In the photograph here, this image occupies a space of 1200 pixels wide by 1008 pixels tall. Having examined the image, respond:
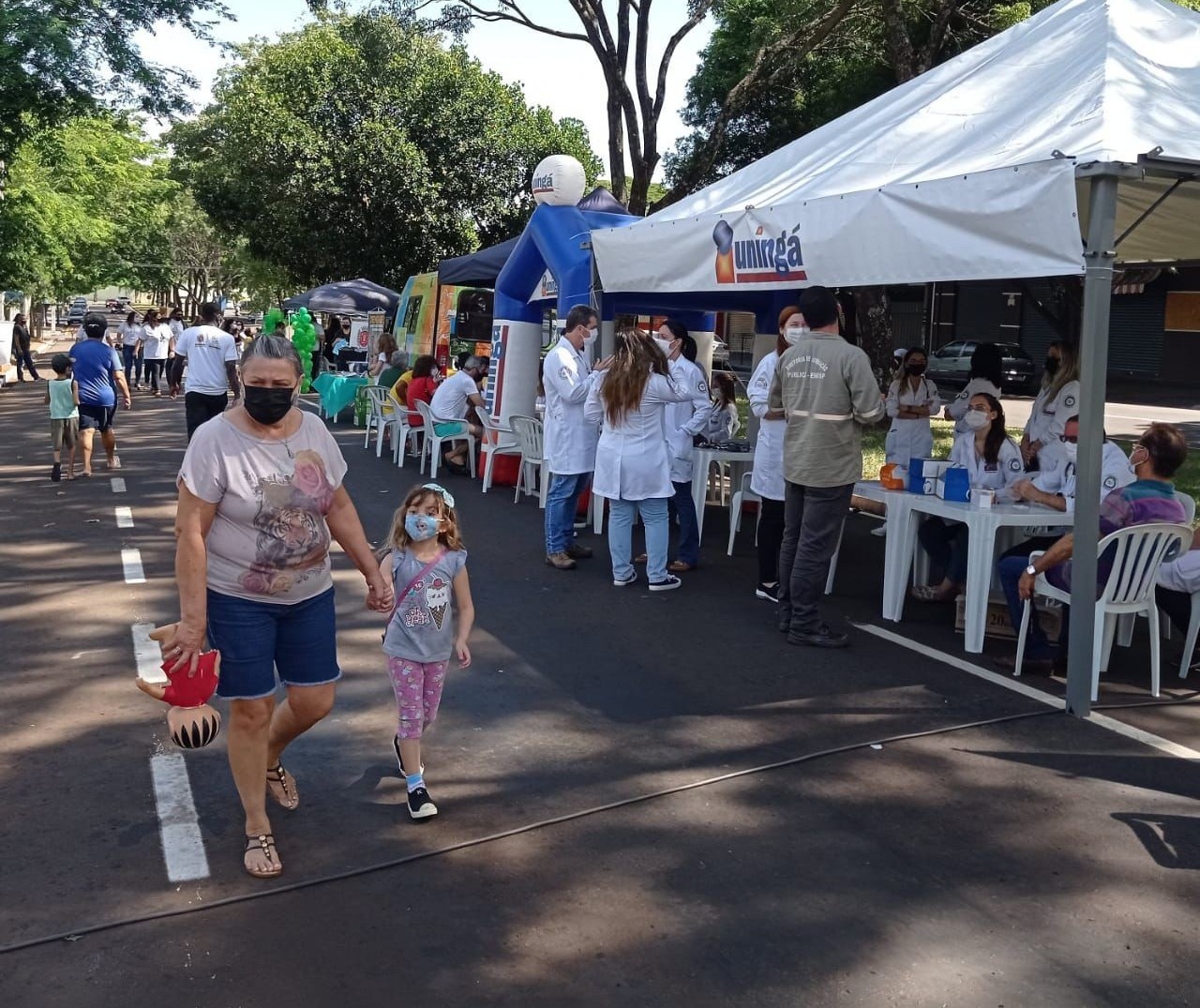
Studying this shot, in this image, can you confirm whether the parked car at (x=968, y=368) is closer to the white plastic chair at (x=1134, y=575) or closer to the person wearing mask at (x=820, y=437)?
the person wearing mask at (x=820, y=437)

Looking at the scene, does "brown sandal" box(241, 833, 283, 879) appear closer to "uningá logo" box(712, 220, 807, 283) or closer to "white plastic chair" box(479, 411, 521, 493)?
"uningá logo" box(712, 220, 807, 283)

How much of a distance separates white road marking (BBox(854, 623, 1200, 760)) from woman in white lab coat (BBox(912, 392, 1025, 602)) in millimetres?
774

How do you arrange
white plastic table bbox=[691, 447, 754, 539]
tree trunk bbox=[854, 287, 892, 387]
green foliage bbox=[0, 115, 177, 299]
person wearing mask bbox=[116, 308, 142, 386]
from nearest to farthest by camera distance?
1. white plastic table bbox=[691, 447, 754, 539]
2. tree trunk bbox=[854, 287, 892, 387]
3. green foliage bbox=[0, 115, 177, 299]
4. person wearing mask bbox=[116, 308, 142, 386]

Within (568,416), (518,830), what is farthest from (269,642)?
(568,416)

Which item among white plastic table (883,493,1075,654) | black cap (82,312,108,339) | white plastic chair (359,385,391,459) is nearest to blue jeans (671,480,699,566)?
white plastic table (883,493,1075,654)

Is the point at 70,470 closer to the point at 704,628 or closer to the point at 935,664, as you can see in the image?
the point at 704,628

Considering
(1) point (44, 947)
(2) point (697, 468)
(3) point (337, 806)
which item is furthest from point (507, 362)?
(1) point (44, 947)

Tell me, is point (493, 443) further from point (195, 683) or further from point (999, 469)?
point (195, 683)

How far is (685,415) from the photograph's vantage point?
957 cm

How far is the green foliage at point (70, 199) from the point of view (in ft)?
91.7

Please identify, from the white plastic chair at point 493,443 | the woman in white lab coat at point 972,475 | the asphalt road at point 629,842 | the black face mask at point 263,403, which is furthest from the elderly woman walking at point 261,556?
the white plastic chair at point 493,443

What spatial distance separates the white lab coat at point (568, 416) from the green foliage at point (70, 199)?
15.0 meters

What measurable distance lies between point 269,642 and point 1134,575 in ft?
14.2

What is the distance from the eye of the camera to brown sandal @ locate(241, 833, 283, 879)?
13.1 feet
